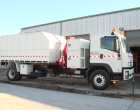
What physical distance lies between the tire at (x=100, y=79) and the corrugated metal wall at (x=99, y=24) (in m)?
8.19

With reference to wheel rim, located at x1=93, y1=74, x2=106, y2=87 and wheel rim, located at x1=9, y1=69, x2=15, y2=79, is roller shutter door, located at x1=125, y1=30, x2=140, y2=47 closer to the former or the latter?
wheel rim, located at x1=93, y1=74, x2=106, y2=87

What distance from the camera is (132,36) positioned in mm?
17438

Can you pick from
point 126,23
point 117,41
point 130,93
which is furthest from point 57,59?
point 126,23

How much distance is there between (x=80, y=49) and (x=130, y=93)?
3.43 meters

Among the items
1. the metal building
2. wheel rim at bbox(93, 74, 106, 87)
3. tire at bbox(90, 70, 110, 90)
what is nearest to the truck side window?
tire at bbox(90, 70, 110, 90)

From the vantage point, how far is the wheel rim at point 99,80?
10367mm

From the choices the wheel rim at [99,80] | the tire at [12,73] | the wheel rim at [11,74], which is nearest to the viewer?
the wheel rim at [99,80]

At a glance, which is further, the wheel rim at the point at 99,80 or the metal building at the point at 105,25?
the metal building at the point at 105,25

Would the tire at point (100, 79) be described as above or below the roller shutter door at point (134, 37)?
below

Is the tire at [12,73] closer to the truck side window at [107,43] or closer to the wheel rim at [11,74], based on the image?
the wheel rim at [11,74]

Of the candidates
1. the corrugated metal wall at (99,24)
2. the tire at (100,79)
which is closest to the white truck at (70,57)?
the tire at (100,79)

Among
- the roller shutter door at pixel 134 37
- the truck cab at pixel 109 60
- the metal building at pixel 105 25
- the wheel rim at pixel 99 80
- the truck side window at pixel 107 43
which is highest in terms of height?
the metal building at pixel 105 25

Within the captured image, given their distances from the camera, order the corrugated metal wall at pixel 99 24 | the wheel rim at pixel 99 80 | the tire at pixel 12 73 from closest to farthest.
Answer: the wheel rim at pixel 99 80 → the tire at pixel 12 73 → the corrugated metal wall at pixel 99 24

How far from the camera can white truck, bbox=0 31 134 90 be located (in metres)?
10.2
